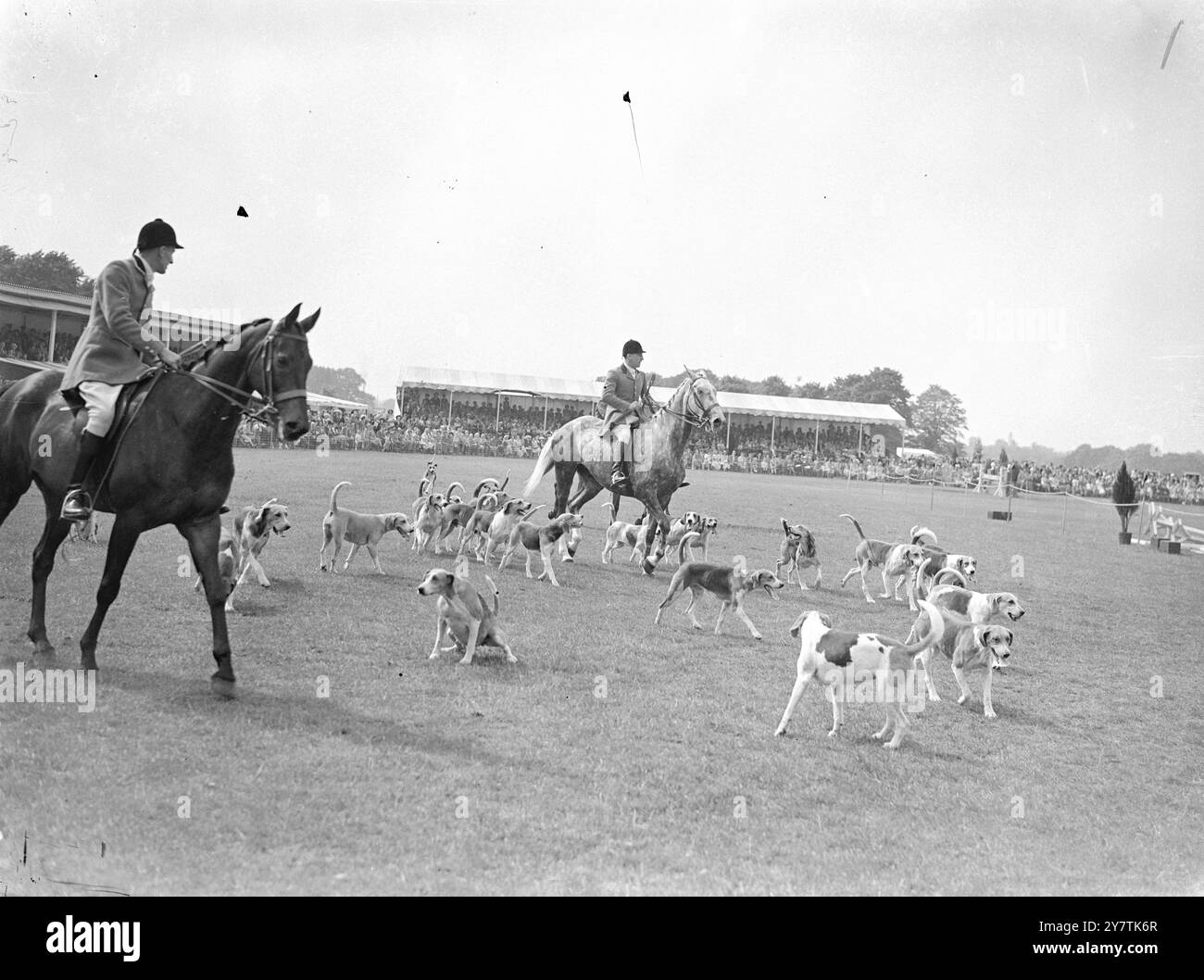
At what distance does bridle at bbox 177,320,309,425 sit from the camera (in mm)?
7090

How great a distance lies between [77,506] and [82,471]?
1.09 ft

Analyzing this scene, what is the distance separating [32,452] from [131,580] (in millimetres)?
3293

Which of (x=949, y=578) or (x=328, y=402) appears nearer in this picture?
(x=949, y=578)


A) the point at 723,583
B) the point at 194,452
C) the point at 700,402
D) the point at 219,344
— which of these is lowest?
the point at 723,583

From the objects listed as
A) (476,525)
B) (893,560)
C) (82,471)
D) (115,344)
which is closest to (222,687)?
(82,471)

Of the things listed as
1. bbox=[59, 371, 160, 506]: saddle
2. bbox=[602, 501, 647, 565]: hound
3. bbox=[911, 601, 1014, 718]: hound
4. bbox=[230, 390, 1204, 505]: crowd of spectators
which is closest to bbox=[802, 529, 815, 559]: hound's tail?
bbox=[602, 501, 647, 565]: hound

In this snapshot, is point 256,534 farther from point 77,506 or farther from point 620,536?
point 620,536

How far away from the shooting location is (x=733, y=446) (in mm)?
53719

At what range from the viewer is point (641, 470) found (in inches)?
650

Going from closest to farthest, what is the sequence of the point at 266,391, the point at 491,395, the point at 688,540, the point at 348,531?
the point at 266,391 < the point at 348,531 < the point at 688,540 < the point at 491,395

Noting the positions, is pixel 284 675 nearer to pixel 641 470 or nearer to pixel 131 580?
pixel 131 580
